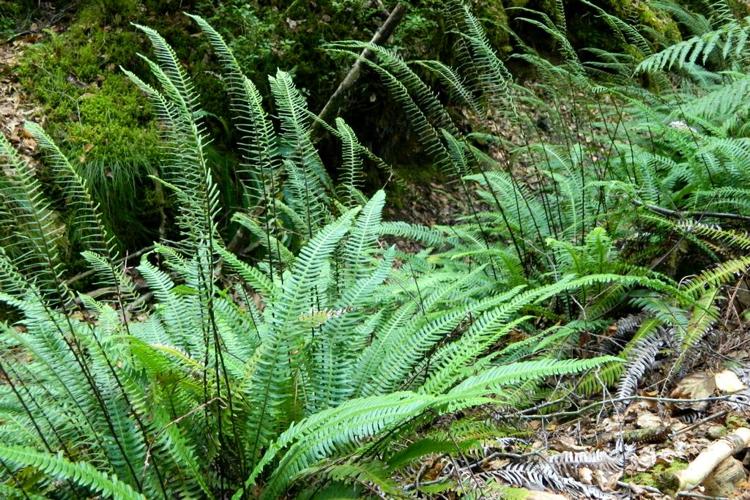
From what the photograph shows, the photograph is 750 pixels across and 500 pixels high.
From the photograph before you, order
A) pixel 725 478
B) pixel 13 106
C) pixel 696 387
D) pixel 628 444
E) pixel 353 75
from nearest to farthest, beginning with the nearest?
pixel 725 478 → pixel 628 444 → pixel 696 387 → pixel 13 106 → pixel 353 75

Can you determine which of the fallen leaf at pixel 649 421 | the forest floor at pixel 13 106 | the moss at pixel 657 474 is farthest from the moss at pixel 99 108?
the moss at pixel 657 474

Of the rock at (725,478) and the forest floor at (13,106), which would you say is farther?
the forest floor at (13,106)

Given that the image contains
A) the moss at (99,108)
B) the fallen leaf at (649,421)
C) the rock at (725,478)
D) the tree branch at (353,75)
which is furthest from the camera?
the tree branch at (353,75)

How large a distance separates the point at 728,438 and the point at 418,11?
460 centimetres

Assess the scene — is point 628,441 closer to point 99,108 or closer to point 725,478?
point 725,478

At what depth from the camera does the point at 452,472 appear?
1829mm

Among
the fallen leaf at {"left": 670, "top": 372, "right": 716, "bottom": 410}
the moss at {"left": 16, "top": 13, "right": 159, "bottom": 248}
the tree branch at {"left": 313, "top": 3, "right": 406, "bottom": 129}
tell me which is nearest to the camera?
the fallen leaf at {"left": 670, "top": 372, "right": 716, "bottom": 410}

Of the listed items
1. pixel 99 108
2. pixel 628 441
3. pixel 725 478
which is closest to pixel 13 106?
pixel 99 108

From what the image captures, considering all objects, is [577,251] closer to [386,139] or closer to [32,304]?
[32,304]

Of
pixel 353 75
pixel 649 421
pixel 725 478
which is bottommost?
pixel 649 421

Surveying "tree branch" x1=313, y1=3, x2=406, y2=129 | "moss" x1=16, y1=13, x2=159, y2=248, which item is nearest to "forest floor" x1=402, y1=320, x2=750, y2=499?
"tree branch" x1=313, y1=3, x2=406, y2=129

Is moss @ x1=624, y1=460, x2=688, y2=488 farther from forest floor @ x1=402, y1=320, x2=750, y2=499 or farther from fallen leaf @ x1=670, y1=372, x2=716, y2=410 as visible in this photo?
fallen leaf @ x1=670, y1=372, x2=716, y2=410

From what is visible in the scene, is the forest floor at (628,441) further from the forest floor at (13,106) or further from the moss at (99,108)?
the forest floor at (13,106)

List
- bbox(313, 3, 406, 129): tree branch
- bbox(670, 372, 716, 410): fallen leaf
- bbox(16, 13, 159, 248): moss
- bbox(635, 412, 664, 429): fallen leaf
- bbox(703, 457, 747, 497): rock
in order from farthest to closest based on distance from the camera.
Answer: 1. bbox(313, 3, 406, 129): tree branch
2. bbox(16, 13, 159, 248): moss
3. bbox(670, 372, 716, 410): fallen leaf
4. bbox(635, 412, 664, 429): fallen leaf
5. bbox(703, 457, 747, 497): rock
